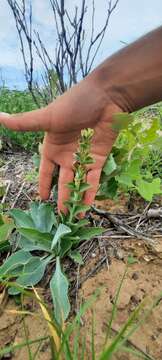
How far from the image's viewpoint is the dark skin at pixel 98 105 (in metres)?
1.55

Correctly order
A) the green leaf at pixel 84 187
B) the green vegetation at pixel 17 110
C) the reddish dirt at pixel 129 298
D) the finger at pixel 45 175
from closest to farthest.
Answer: the reddish dirt at pixel 129 298 < the green leaf at pixel 84 187 < the finger at pixel 45 175 < the green vegetation at pixel 17 110

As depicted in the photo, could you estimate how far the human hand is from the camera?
1566 mm

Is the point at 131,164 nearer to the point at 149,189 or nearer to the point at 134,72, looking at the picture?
the point at 149,189

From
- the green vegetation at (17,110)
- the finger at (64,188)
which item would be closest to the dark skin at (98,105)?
the finger at (64,188)

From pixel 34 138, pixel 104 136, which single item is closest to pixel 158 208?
pixel 104 136

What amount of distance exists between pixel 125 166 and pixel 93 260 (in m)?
0.35

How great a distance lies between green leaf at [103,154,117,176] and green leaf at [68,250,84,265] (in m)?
0.30

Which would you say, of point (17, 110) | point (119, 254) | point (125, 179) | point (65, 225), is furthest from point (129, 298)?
point (17, 110)

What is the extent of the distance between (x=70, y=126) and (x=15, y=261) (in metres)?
0.50

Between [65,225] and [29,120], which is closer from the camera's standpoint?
[65,225]

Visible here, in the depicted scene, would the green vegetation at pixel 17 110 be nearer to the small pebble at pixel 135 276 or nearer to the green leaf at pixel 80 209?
the green leaf at pixel 80 209

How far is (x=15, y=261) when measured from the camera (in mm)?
1506

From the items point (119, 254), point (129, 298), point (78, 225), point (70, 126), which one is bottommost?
point (129, 298)

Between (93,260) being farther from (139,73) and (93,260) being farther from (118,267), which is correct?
(139,73)
